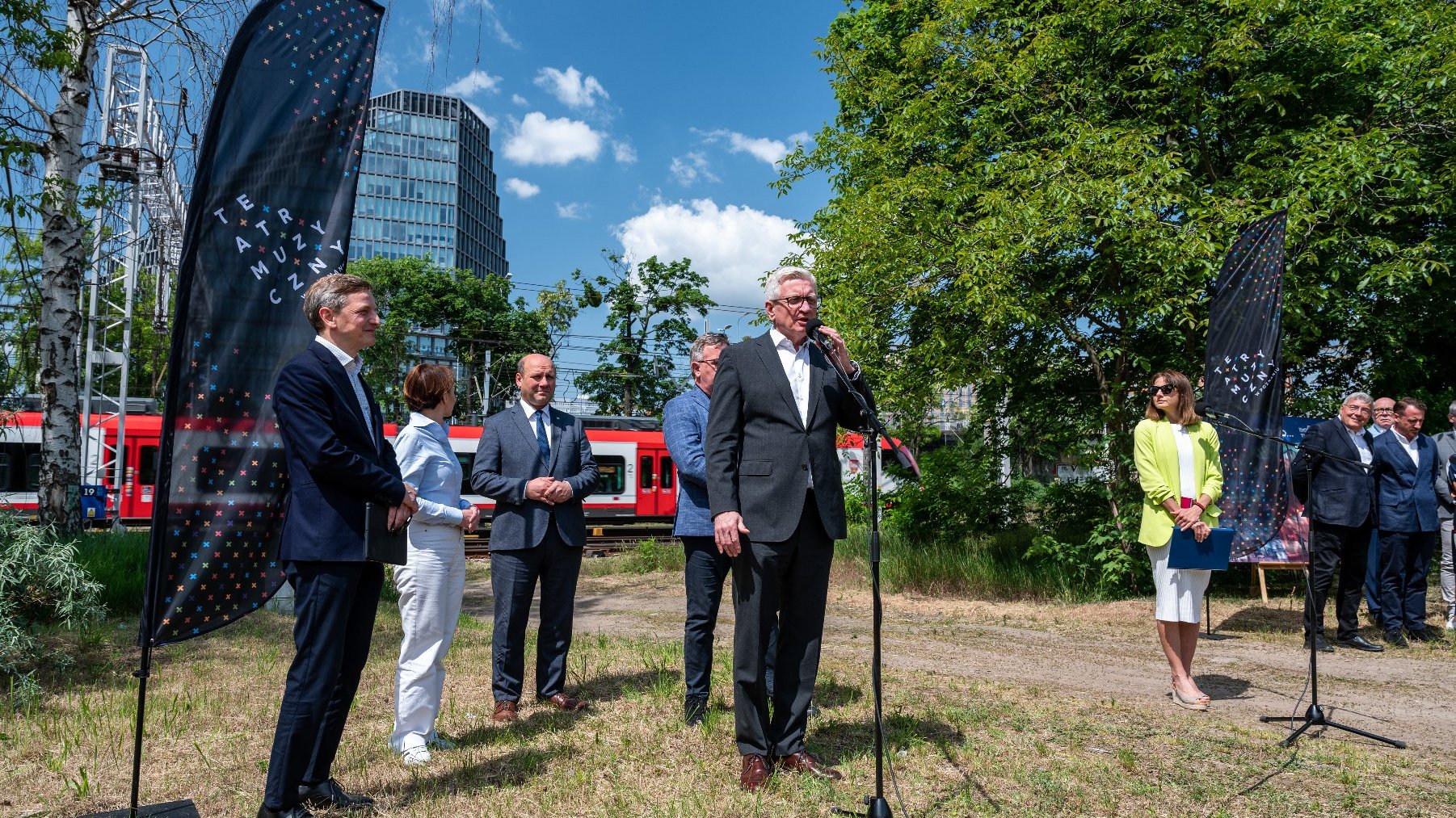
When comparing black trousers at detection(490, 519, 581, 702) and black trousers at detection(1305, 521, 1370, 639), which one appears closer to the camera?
black trousers at detection(490, 519, 581, 702)

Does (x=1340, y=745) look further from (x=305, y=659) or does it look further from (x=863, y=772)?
(x=305, y=659)

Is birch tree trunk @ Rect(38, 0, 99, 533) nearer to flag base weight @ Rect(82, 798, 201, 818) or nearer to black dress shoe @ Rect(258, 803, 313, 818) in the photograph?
flag base weight @ Rect(82, 798, 201, 818)

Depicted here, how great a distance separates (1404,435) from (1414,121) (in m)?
4.06

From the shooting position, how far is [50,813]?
3.25m

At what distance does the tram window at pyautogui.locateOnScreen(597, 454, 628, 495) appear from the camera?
940 inches

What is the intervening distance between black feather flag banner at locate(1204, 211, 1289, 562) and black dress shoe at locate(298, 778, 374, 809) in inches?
228

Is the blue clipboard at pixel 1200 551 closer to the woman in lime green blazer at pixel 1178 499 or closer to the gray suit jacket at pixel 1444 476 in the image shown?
the woman in lime green blazer at pixel 1178 499

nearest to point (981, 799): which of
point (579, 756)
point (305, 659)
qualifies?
point (579, 756)

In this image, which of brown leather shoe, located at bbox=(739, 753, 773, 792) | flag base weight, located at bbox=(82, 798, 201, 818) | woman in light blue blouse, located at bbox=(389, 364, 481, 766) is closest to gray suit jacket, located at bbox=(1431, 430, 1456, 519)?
brown leather shoe, located at bbox=(739, 753, 773, 792)

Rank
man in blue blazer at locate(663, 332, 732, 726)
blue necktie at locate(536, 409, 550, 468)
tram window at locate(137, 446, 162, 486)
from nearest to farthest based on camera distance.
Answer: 1. man in blue blazer at locate(663, 332, 732, 726)
2. blue necktie at locate(536, 409, 550, 468)
3. tram window at locate(137, 446, 162, 486)

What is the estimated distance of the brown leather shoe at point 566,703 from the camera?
15.7ft

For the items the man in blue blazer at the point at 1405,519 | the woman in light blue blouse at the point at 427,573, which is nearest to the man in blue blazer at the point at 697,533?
the woman in light blue blouse at the point at 427,573

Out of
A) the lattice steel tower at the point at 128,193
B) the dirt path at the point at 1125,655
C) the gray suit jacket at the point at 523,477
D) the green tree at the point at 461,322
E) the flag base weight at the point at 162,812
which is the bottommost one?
the dirt path at the point at 1125,655

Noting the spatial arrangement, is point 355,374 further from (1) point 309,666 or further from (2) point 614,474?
(2) point 614,474
